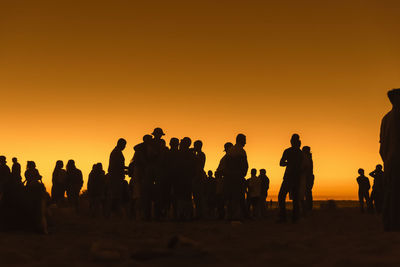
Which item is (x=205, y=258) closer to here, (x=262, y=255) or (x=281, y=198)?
(x=262, y=255)

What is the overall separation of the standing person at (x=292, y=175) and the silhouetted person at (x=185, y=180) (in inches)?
72.9

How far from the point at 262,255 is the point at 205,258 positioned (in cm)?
60

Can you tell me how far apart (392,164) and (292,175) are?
3091 millimetres

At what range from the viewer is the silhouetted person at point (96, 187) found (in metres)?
15.0

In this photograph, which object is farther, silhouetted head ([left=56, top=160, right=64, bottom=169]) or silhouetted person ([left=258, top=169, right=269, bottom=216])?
silhouetted head ([left=56, top=160, right=64, bottom=169])

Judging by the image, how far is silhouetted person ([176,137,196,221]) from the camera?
37.5 ft

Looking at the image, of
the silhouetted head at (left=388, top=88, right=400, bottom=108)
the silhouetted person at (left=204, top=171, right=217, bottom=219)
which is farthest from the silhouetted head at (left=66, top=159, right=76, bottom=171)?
the silhouetted head at (left=388, top=88, right=400, bottom=108)

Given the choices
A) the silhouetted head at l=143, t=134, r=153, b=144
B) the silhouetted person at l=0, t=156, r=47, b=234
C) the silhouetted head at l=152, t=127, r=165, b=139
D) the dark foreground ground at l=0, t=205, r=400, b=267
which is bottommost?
the dark foreground ground at l=0, t=205, r=400, b=267

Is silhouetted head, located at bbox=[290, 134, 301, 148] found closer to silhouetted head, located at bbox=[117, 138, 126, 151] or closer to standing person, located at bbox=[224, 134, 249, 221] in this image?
standing person, located at bbox=[224, 134, 249, 221]

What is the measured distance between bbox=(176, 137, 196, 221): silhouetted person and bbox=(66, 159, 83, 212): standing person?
554 cm

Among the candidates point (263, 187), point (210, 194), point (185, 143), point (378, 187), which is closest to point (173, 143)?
point (185, 143)

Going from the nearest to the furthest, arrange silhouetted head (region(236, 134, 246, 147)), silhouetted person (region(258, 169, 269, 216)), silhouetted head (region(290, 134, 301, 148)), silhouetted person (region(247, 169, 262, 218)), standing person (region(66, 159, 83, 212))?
silhouetted head (region(290, 134, 301, 148))
silhouetted head (region(236, 134, 246, 147))
silhouetted person (region(247, 169, 262, 218))
silhouetted person (region(258, 169, 269, 216))
standing person (region(66, 159, 83, 212))

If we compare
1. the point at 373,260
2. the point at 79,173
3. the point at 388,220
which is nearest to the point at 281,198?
the point at 388,220

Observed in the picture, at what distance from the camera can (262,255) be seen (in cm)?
571
